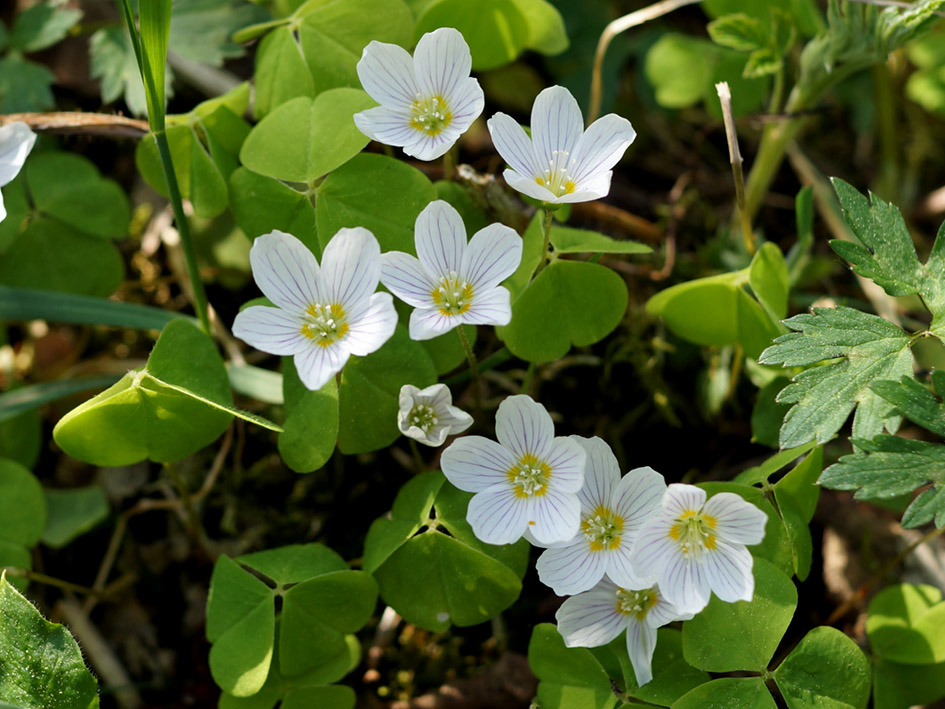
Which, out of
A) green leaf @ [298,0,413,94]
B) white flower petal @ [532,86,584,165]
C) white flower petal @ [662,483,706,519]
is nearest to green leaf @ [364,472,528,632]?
white flower petal @ [662,483,706,519]

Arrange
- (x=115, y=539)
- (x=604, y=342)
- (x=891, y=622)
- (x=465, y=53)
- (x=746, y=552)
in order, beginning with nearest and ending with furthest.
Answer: (x=746, y=552) → (x=465, y=53) → (x=891, y=622) → (x=115, y=539) → (x=604, y=342)

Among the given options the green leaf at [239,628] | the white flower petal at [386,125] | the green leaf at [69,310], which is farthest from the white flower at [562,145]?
the green leaf at [239,628]

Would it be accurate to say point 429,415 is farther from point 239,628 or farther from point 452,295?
point 239,628

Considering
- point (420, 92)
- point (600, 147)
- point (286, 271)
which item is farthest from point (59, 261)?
point (600, 147)

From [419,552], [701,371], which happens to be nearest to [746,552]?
[419,552]

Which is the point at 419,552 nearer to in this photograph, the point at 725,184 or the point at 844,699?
the point at 844,699

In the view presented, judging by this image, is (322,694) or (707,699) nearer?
(707,699)

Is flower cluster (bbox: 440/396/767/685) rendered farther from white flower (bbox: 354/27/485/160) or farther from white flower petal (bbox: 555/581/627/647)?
white flower (bbox: 354/27/485/160)

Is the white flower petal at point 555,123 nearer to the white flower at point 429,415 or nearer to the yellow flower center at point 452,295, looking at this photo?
the yellow flower center at point 452,295
